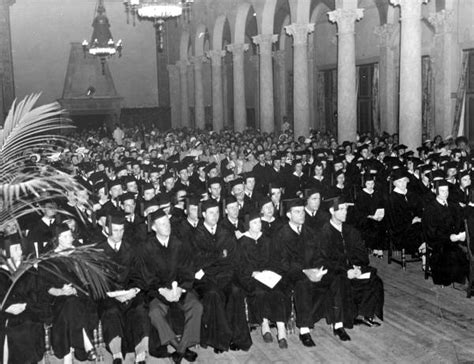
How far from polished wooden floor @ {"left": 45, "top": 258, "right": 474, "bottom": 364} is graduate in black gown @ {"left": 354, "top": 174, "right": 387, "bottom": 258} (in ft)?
7.00

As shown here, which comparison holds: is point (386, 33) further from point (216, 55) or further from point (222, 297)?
point (222, 297)

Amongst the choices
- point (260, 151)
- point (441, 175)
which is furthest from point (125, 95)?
point (441, 175)

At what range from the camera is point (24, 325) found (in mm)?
6137

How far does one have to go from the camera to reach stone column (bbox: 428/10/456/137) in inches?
715

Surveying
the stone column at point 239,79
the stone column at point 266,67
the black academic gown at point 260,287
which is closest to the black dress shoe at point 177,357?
the black academic gown at point 260,287

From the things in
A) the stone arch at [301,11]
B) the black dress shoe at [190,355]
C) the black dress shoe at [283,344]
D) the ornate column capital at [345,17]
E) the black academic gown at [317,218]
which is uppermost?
the stone arch at [301,11]

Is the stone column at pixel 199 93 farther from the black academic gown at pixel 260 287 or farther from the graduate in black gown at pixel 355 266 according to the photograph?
the black academic gown at pixel 260 287

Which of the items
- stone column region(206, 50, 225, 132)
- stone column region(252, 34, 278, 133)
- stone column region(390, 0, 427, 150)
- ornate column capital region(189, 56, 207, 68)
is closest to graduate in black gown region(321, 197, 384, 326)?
stone column region(390, 0, 427, 150)

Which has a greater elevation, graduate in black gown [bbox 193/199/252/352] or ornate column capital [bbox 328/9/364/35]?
ornate column capital [bbox 328/9/364/35]

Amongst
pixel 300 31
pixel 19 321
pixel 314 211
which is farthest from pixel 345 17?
pixel 19 321

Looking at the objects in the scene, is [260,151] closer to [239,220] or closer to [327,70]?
[239,220]

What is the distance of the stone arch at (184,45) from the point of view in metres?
32.1

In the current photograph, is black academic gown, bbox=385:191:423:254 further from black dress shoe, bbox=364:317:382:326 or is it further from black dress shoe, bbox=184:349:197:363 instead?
black dress shoe, bbox=184:349:197:363

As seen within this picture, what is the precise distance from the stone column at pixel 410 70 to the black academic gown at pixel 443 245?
5996 mm
